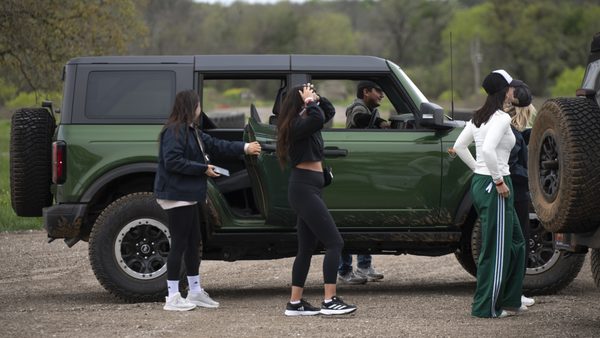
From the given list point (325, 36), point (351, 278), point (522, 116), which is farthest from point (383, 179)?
point (325, 36)

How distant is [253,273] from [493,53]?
9430 centimetres

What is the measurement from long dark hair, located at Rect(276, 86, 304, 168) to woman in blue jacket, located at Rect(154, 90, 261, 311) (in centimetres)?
51

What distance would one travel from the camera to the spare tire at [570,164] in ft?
25.8

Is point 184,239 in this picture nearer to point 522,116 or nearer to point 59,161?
point 59,161

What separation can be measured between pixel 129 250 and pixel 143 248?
0.37 feet

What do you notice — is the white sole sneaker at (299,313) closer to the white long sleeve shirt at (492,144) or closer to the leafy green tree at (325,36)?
the white long sleeve shirt at (492,144)

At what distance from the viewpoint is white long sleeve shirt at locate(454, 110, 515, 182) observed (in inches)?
345

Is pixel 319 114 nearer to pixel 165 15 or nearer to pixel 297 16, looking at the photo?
pixel 165 15

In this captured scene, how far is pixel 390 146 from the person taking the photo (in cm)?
1007

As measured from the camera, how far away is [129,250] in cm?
1002

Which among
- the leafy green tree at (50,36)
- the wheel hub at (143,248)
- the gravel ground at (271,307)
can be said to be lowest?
the gravel ground at (271,307)

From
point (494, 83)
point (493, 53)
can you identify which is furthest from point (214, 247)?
point (493, 53)

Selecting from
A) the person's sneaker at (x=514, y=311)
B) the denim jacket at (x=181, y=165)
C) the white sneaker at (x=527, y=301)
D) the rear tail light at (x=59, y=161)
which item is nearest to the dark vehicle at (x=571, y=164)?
the person's sneaker at (x=514, y=311)

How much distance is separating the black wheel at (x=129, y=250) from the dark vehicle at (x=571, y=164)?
10.1ft
